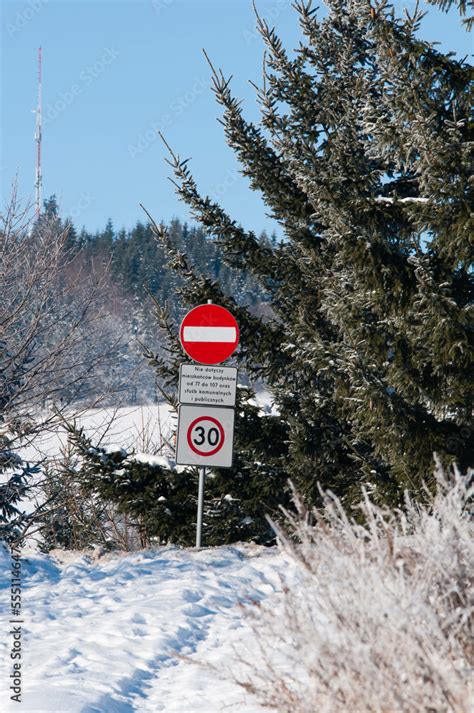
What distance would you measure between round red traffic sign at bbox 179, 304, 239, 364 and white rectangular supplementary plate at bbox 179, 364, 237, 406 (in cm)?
24

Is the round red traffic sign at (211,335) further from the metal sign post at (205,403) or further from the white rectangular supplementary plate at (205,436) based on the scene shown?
the white rectangular supplementary plate at (205,436)

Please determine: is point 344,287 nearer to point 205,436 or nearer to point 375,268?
point 375,268

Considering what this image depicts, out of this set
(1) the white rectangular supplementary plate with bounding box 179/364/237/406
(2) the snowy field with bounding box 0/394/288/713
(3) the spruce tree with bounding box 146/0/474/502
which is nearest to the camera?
(2) the snowy field with bounding box 0/394/288/713

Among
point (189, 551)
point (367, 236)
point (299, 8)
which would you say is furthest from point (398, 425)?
point (299, 8)

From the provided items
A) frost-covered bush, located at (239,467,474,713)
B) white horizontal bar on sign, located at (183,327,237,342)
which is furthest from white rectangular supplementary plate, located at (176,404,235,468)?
frost-covered bush, located at (239,467,474,713)

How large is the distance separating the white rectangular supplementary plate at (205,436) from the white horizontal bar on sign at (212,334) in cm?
78

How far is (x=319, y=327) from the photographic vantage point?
1041 centimetres

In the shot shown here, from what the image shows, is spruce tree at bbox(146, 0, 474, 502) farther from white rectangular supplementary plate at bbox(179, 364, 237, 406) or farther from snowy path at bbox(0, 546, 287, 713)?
snowy path at bbox(0, 546, 287, 713)

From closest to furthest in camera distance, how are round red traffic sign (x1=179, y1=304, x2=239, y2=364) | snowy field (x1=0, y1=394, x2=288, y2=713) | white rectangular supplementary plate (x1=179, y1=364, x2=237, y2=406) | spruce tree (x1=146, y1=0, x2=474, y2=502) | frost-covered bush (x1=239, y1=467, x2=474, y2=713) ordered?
frost-covered bush (x1=239, y1=467, x2=474, y2=713) < snowy field (x1=0, y1=394, x2=288, y2=713) < spruce tree (x1=146, y1=0, x2=474, y2=502) < white rectangular supplementary plate (x1=179, y1=364, x2=237, y2=406) < round red traffic sign (x1=179, y1=304, x2=239, y2=364)

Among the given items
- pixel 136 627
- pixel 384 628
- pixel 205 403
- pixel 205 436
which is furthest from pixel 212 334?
pixel 384 628

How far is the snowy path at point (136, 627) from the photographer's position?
4430mm

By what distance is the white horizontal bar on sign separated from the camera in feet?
28.4

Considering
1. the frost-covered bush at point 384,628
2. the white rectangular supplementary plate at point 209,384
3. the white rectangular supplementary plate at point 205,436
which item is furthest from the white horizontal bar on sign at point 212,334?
the frost-covered bush at point 384,628

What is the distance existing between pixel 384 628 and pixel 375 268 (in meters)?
5.09
